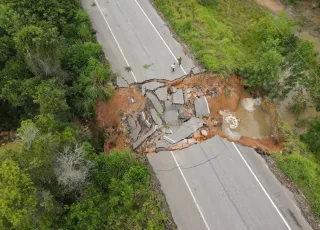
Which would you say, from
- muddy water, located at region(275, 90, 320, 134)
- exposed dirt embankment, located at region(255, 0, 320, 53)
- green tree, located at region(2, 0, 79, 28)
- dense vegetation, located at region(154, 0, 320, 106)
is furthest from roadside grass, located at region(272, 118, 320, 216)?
green tree, located at region(2, 0, 79, 28)

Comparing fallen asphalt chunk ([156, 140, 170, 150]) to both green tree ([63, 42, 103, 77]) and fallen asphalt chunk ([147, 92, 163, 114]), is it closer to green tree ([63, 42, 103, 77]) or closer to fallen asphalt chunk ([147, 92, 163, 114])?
fallen asphalt chunk ([147, 92, 163, 114])

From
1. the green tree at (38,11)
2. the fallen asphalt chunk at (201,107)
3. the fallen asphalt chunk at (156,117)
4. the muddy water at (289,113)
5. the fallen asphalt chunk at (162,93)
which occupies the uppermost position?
the green tree at (38,11)

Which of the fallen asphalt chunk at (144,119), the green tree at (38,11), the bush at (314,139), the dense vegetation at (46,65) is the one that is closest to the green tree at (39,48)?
the dense vegetation at (46,65)

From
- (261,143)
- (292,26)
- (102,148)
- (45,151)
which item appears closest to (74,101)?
(102,148)

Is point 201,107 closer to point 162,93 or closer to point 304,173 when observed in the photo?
point 162,93

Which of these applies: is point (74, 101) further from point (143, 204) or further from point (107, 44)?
point (143, 204)

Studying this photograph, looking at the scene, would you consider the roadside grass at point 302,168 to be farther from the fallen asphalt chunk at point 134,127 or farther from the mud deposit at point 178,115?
the fallen asphalt chunk at point 134,127
